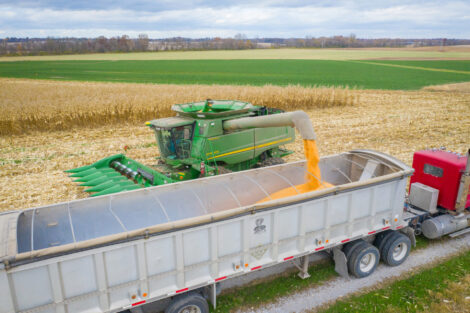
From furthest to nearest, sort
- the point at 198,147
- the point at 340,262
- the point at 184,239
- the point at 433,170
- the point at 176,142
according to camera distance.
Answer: the point at 176,142
the point at 198,147
the point at 433,170
the point at 340,262
the point at 184,239

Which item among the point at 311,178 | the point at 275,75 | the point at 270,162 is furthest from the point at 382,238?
the point at 275,75

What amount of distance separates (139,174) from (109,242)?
18.5 feet

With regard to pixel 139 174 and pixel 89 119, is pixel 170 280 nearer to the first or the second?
pixel 139 174

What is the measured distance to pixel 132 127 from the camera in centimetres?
1945

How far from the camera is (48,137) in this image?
17641mm

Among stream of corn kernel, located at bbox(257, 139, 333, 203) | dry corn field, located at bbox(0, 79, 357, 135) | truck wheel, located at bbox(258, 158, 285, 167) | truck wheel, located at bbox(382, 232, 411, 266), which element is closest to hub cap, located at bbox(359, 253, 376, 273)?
truck wheel, located at bbox(382, 232, 411, 266)

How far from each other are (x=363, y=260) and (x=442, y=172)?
291 centimetres

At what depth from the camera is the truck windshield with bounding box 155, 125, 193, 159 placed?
10234 mm

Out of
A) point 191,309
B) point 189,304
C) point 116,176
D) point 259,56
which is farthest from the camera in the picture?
point 259,56

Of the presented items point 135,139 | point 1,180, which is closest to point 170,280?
point 1,180

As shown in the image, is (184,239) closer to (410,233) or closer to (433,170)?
(410,233)

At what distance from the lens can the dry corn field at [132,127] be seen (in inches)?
506

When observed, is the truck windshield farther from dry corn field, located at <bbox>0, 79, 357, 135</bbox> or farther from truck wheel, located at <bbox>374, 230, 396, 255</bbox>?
dry corn field, located at <bbox>0, 79, 357, 135</bbox>

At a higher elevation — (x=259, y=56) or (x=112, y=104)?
(x=259, y=56)
